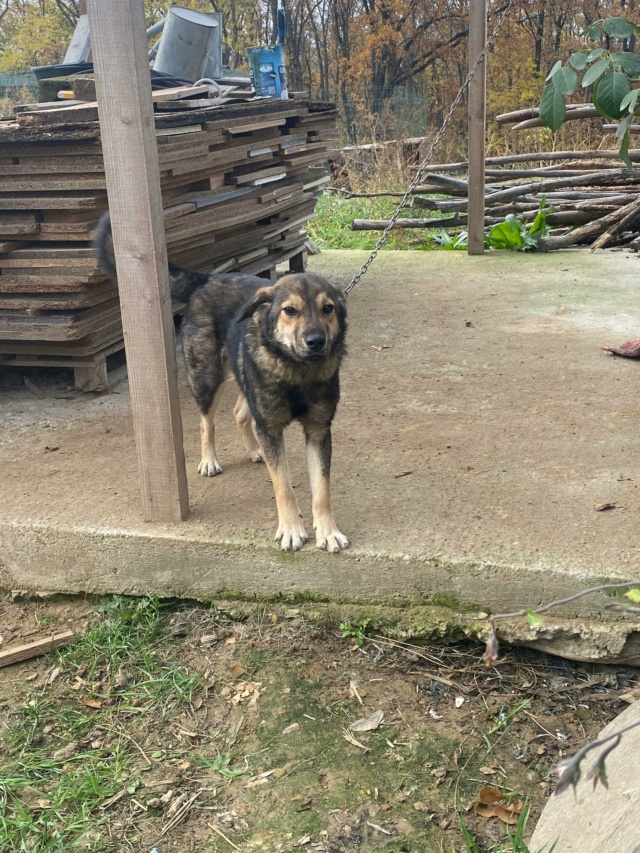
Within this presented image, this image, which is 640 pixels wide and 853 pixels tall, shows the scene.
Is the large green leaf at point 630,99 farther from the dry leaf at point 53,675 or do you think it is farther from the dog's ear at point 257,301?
the dry leaf at point 53,675

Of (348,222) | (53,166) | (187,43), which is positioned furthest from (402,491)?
(348,222)

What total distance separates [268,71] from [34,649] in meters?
5.80

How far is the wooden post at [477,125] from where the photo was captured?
323 inches

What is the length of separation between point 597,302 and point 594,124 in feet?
A: 36.9

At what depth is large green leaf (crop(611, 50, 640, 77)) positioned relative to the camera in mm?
1739

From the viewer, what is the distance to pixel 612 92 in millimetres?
1720

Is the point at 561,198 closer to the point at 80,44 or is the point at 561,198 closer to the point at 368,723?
the point at 80,44

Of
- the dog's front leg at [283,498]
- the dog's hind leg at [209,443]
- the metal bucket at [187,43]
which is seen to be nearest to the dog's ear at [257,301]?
the dog's front leg at [283,498]

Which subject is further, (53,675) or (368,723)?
(53,675)

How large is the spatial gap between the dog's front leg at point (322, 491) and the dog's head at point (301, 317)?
1.22ft

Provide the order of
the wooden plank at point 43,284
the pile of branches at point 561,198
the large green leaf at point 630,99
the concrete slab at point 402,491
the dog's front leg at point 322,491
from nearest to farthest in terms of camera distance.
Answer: the large green leaf at point 630,99, the concrete slab at point 402,491, the dog's front leg at point 322,491, the wooden plank at point 43,284, the pile of branches at point 561,198

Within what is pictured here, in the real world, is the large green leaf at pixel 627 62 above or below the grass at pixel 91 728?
above

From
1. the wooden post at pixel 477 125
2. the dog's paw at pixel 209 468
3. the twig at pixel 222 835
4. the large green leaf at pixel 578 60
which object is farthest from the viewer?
the wooden post at pixel 477 125

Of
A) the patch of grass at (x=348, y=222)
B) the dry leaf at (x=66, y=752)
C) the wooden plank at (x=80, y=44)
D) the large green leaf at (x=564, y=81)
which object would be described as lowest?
the dry leaf at (x=66, y=752)
